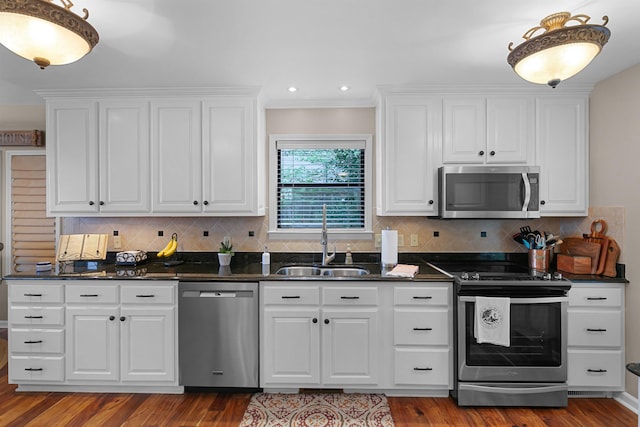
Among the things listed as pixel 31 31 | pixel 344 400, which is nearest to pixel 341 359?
pixel 344 400

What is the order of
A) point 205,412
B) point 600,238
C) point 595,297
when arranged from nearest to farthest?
point 205,412 < point 595,297 < point 600,238

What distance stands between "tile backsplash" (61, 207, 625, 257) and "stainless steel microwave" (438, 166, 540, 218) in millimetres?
469

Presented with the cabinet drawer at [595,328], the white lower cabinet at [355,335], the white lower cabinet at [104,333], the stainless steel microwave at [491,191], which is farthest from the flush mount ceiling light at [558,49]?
the white lower cabinet at [104,333]

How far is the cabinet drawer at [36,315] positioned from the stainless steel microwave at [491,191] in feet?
10.1

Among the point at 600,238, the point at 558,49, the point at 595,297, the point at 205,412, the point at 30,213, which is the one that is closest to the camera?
the point at 558,49

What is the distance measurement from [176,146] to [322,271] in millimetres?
1645

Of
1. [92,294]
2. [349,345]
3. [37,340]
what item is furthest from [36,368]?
[349,345]

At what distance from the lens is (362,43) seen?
85.2 inches

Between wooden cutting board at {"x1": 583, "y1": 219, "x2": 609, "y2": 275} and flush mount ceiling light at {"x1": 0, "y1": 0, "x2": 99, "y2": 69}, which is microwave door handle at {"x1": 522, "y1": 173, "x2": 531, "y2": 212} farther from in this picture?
flush mount ceiling light at {"x1": 0, "y1": 0, "x2": 99, "y2": 69}

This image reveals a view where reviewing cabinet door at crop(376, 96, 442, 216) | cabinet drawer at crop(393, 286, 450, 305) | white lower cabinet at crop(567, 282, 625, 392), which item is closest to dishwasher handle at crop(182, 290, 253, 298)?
cabinet drawer at crop(393, 286, 450, 305)

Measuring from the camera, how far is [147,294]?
257cm

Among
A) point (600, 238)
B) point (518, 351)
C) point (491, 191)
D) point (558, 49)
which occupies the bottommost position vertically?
point (518, 351)

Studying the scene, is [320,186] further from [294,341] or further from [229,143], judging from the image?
[294,341]

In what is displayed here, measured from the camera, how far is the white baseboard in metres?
2.41
